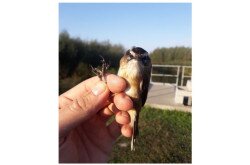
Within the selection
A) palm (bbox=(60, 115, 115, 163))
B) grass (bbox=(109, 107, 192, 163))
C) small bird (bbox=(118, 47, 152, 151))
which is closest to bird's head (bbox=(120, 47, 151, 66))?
small bird (bbox=(118, 47, 152, 151))

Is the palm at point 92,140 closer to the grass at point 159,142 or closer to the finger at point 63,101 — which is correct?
the finger at point 63,101

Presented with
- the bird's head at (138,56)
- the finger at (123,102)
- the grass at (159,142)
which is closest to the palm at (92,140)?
the finger at (123,102)

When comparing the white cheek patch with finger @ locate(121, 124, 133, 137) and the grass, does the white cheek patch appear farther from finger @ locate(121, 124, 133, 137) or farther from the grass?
the grass

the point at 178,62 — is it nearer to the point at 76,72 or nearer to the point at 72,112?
the point at 76,72

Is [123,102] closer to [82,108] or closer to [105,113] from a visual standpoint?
[82,108]

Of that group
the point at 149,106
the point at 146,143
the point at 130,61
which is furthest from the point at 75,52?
the point at 130,61

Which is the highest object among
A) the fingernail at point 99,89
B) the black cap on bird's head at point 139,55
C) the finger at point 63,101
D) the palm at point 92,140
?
the black cap on bird's head at point 139,55
